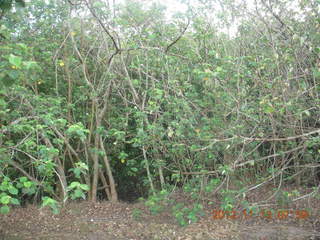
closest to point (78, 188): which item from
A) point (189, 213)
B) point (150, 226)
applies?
point (189, 213)

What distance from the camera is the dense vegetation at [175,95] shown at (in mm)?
4336

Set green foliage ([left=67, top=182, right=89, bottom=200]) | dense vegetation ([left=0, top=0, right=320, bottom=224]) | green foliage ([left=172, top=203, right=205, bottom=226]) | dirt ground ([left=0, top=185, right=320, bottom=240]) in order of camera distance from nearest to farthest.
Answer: green foliage ([left=67, top=182, right=89, bottom=200]) → dense vegetation ([left=0, top=0, right=320, bottom=224]) → green foliage ([left=172, top=203, right=205, bottom=226]) → dirt ground ([left=0, top=185, right=320, bottom=240])

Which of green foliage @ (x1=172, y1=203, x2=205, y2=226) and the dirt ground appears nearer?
green foliage @ (x1=172, y1=203, x2=205, y2=226)

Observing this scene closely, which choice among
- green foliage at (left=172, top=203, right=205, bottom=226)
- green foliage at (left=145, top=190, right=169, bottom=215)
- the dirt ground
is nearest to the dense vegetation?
green foliage at (left=145, top=190, right=169, bottom=215)

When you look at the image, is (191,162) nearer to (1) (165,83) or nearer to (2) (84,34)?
(1) (165,83)

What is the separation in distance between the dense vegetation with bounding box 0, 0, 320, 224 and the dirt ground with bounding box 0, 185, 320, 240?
54 cm

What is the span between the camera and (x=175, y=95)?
18.5 feet

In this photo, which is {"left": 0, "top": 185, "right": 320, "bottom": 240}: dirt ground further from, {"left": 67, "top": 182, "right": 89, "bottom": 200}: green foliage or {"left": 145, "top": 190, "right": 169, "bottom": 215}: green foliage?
{"left": 67, "top": 182, "right": 89, "bottom": 200}: green foliage

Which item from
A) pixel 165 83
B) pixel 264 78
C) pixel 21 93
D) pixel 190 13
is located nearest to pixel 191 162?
pixel 165 83

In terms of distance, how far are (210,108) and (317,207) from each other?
9.45ft

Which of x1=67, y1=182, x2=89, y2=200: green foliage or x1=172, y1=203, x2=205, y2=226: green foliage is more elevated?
x1=67, y1=182, x2=89, y2=200: green foliage

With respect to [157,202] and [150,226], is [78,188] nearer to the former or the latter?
[157,202]

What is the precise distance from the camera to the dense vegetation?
4.34 metres

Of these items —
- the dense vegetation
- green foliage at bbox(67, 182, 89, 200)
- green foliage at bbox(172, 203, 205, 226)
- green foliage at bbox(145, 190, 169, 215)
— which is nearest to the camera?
green foliage at bbox(67, 182, 89, 200)
